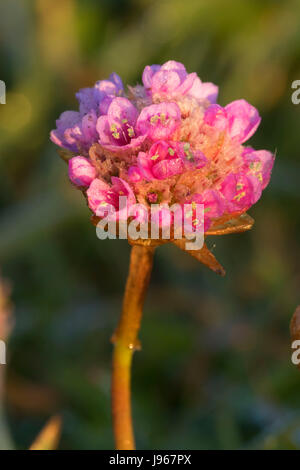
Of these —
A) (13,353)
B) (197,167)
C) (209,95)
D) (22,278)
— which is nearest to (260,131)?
(22,278)

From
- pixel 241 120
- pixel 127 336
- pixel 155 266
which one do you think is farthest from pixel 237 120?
pixel 155 266

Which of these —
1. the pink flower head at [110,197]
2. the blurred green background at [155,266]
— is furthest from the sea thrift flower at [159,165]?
the blurred green background at [155,266]

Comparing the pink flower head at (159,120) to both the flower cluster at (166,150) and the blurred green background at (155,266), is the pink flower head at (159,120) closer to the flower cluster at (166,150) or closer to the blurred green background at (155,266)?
the flower cluster at (166,150)

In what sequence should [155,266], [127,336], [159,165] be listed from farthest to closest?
[155,266] → [127,336] → [159,165]

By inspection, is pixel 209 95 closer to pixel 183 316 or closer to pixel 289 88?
pixel 183 316

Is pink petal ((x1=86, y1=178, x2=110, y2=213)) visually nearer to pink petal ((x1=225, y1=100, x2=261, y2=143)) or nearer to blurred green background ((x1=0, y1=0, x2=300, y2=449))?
pink petal ((x1=225, y1=100, x2=261, y2=143))

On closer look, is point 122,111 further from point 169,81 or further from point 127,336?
point 127,336
